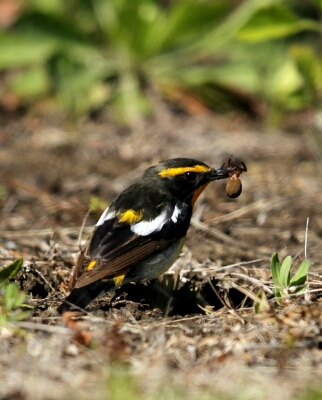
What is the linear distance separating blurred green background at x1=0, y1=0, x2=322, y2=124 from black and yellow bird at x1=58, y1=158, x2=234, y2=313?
4133 millimetres

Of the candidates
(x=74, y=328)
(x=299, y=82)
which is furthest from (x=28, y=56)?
(x=74, y=328)

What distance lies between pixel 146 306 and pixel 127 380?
1.60 metres

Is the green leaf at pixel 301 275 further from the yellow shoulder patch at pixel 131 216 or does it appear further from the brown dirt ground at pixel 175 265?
the yellow shoulder patch at pixel 131 216

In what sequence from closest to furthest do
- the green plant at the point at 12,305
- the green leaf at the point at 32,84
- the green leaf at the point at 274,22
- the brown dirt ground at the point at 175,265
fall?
the brown dirt ground at the point at 175,265 → the green plant at the point at 12,305 → the green leaf at the point at 274,22 → the green leaf at the point at 32,84

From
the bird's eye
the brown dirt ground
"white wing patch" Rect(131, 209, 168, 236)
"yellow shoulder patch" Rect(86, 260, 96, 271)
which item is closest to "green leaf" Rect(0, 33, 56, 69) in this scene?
the brown dirt ground

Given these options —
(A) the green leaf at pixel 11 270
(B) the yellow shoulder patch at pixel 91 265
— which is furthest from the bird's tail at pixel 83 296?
(A) the green leaf at pixel 11 270

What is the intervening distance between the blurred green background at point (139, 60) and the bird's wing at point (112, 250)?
4682 mm

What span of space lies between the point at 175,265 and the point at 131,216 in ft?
2.84

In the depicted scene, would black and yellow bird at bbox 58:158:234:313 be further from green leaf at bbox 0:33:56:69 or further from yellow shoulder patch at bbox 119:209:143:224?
green leaf at bbox 0:33:56:69

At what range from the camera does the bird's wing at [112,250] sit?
16.5ft

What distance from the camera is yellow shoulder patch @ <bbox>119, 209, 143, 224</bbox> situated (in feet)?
17.8

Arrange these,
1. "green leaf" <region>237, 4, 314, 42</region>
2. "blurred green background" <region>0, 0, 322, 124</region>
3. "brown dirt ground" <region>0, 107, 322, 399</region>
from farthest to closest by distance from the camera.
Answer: "blurred green background" <region>0, 0, 322, 124</region>, "green leaf" <region>237, 4, 314, 42</region>, "brown dirt ground" <region>0, 107, 322, 399</region>

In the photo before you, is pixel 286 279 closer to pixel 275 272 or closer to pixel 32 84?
pixel 275 272

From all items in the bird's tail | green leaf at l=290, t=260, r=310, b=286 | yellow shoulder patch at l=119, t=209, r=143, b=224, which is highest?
yellow shoulder patch at l=119, t=209, r=143, b=224
